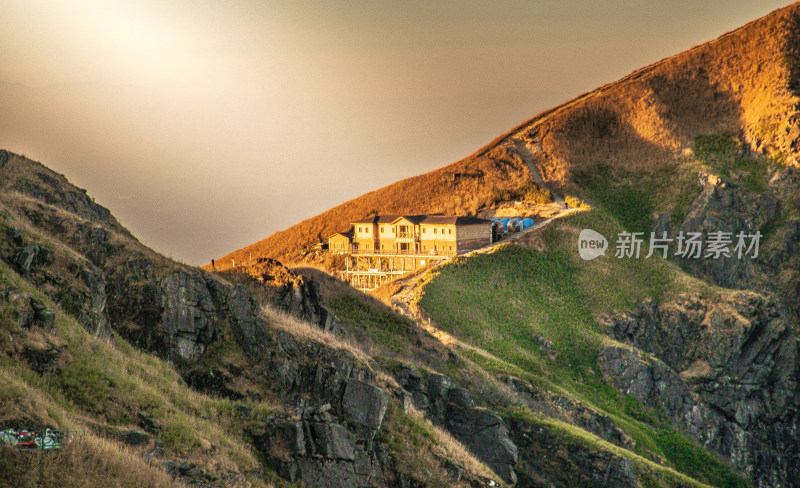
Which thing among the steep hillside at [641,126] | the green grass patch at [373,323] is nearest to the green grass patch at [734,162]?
the steep hillside at [641,126]

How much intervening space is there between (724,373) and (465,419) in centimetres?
5007

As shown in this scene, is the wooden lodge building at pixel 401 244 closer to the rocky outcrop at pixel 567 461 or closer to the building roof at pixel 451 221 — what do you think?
the building roof at pixel 451 221

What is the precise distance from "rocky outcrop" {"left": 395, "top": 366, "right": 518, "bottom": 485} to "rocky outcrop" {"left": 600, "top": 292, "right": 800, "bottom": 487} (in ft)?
111

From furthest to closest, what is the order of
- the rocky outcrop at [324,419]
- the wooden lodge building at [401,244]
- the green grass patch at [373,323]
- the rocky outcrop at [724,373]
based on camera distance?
the wooden lodge building at [401,244] < the rocky outcrop at [724,373] < the green grass patch at [373,323] < the rocky outcrop at [324,419]

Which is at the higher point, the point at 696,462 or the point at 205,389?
the point at 205,389

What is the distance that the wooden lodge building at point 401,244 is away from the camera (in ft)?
256

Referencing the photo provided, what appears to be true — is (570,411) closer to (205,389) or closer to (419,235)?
(205,389)

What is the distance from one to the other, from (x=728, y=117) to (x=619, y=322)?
58314mm

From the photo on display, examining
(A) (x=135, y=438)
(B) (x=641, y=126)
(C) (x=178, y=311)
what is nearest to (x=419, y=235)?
(B) (x=641, y=126)

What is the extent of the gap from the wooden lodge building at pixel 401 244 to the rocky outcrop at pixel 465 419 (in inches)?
1674

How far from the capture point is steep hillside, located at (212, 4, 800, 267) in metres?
106

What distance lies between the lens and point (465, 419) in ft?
103

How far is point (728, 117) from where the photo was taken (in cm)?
11438

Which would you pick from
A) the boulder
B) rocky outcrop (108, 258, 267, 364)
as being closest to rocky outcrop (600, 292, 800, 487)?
rocky outcrop (108, 258, 267, 364)
